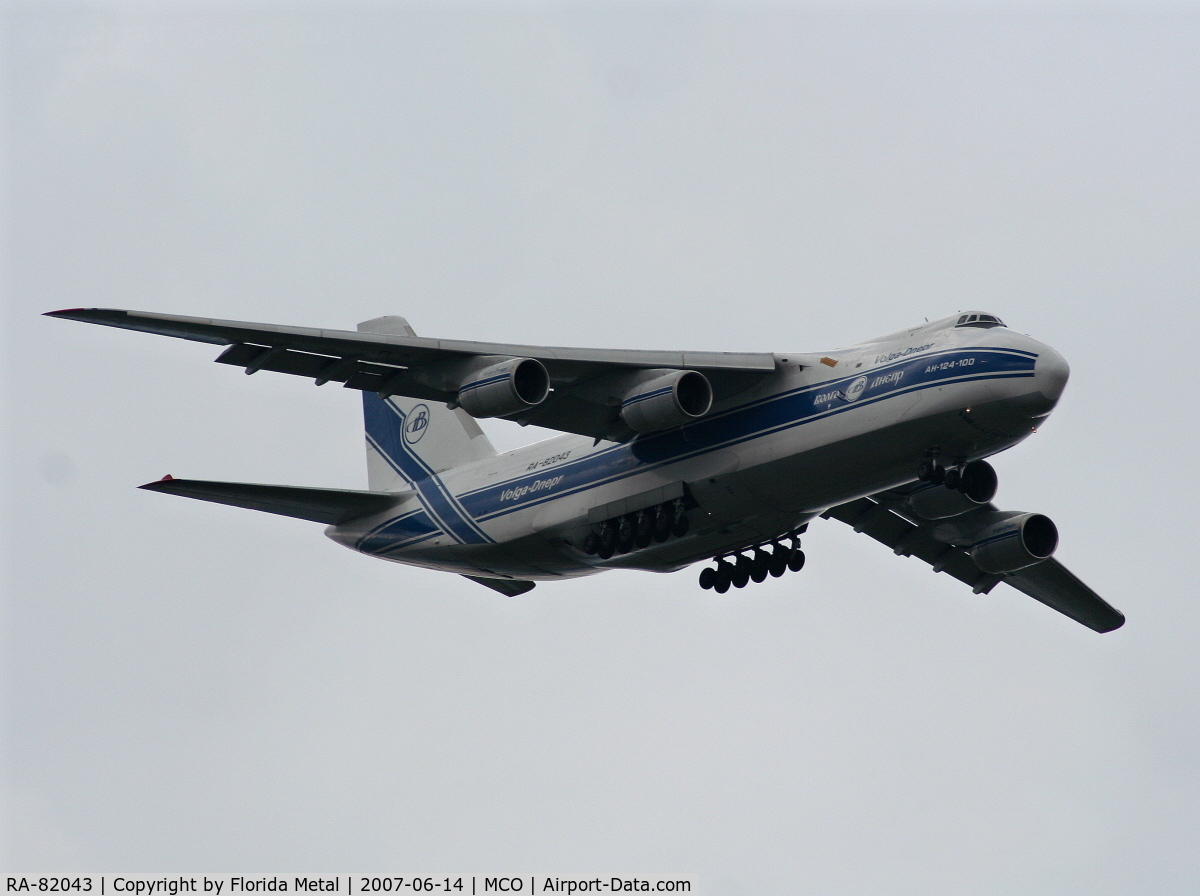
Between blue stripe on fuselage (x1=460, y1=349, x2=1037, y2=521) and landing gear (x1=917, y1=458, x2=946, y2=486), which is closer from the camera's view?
blue stripe on fuselage (x1=460, y1=349, x2=1037, y2=521)

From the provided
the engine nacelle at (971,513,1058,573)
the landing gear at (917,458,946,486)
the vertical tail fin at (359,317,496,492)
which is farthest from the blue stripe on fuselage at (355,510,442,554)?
the engine nacelle at (971,513,1058,573)

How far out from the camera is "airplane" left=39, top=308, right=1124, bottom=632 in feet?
64.3

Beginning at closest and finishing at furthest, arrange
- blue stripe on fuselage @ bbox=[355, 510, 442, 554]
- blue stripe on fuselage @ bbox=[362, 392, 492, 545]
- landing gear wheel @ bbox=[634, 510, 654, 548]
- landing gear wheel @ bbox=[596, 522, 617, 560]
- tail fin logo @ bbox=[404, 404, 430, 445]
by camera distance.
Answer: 1. landing gear wheel @ bbox=[634, 510, 654, 548]
2. landing gear wheel @ bbox=[596, 522, 617, 560]
3. blue stripe on fuselage @ bbox=[362, 392, 492, 545]
4. blue stripe on fuselage @ bbox=[355, 510, 442, 554]
5. tail fin logo @ bbox=[404, 404, 430, 445]

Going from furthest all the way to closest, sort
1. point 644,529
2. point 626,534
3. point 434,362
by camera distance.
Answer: point 626,534 → point 644,529 → point 434,362

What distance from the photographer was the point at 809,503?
2117 centimetres

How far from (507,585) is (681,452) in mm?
5133

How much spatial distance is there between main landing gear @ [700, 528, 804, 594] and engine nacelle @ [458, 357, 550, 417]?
4530mm

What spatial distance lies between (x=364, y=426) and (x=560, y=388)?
267 inches

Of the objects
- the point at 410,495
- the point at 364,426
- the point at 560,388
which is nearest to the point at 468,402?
the point at 560,388

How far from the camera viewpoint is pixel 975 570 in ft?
84.5

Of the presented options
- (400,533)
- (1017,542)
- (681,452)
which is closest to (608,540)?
Result: (681,452)

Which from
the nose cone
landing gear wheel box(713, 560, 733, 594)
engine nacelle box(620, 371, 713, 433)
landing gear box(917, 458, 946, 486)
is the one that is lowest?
landing gear box(917, 458, 946, 486)

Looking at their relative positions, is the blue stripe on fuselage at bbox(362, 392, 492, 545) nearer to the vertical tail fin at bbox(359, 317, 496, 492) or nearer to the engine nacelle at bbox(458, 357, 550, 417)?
the vertical tail fin at bbox(359, 317, 496, 492)

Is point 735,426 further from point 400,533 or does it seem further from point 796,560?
point 400,533
